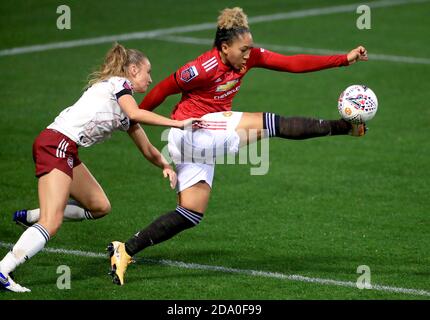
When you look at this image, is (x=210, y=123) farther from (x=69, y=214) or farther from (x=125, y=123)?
(x=69, y=214)

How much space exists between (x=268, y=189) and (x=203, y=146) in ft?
11.3

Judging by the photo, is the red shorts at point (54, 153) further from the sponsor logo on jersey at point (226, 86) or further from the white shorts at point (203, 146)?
the sponsor logo on jersey at point (226, 86)

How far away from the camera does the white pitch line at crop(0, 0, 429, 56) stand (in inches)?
786

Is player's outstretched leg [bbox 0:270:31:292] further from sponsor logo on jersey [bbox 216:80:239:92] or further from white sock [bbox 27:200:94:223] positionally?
sponsor logo on jersey [bbox 216:80:239:92]

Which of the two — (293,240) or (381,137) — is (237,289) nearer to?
(293,240)

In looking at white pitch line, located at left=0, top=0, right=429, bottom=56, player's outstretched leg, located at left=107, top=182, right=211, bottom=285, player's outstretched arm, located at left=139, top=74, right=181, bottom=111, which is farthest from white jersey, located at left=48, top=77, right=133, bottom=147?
white pitch line, located at left=0, top=0, right=429, bottom=56

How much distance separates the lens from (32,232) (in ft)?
27.0

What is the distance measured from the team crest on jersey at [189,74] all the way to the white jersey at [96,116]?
19.9 inches

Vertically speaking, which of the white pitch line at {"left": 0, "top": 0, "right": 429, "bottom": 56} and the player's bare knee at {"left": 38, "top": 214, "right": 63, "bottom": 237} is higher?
the white pitch line at {"left": 0, "top": 0, "right": 429, "bottom": 56}

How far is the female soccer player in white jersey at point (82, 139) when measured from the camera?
27.2 feet

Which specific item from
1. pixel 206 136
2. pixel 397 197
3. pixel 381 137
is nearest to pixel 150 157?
pixel 206 136

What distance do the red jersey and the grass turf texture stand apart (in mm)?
1522

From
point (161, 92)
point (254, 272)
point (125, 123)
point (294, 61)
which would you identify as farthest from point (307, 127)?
point (125, 123)

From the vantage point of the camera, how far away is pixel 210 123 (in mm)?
8844
